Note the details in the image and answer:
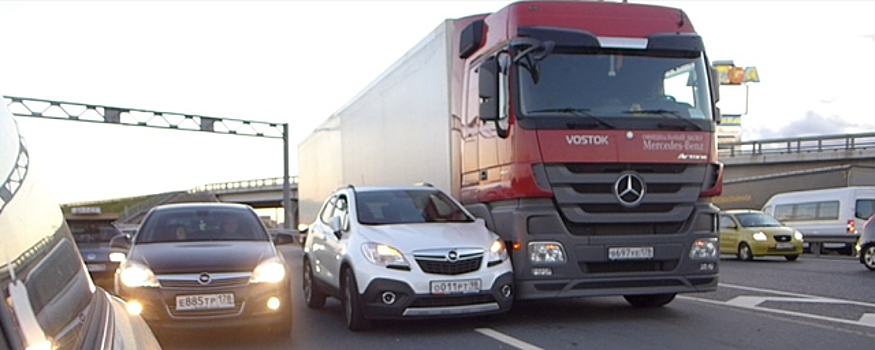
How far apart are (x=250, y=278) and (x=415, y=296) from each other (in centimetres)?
163

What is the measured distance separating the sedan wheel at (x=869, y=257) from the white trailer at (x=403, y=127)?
385 inches

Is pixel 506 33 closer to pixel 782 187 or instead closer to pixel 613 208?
pixel 613 208

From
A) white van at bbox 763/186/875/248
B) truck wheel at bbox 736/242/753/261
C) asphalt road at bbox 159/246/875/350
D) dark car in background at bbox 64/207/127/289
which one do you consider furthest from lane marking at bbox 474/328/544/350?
white van at bbox 763/186/875/248

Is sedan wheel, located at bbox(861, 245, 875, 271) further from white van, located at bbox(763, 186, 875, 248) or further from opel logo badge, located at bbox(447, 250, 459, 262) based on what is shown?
opel logo badge, located at bbox(447, 250, 459, 262)

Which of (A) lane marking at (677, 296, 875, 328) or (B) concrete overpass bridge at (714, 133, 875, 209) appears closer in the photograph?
(A) lane marking at (677, 296, 875, 328)

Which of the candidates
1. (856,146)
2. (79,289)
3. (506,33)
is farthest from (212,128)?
(79,289)

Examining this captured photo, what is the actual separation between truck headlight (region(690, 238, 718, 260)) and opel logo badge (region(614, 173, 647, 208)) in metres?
0.90

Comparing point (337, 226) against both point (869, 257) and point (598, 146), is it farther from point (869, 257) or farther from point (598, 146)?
point (869, 257)

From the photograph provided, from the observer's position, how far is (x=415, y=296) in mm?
8781

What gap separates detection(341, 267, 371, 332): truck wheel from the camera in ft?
29.7

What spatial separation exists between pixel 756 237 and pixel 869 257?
523 cm

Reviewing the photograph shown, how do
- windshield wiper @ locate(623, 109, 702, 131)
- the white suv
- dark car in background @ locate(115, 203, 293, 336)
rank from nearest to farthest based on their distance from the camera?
1. dark car in background @ locate(115, 203, 293, 336)
2. the white suv
3. windshield wiper @ locate(623, 109, 702, 131)

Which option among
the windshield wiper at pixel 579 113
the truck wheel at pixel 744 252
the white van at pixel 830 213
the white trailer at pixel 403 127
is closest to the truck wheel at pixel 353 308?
the white trailer at pixel 403 127

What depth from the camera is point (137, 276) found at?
830cm
